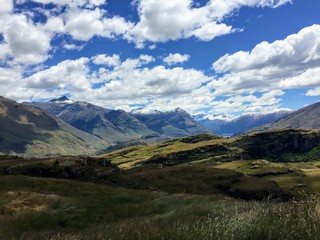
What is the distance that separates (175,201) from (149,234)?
22742 millimetres

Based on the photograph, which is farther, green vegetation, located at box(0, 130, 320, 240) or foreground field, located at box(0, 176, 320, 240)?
green vegetation, located at box(0, 130, 320, 240)

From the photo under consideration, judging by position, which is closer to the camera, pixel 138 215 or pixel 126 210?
pixel 138 215

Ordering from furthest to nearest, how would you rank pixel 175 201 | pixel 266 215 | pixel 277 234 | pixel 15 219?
pixel 175 201, pixel 15 219, pixel 266 215, pixel 277 234

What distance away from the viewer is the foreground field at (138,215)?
26.2ft

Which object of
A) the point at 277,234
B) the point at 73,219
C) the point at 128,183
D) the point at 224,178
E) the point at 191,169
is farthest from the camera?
the point at 191,169

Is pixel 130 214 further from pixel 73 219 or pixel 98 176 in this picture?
pixel 98 176

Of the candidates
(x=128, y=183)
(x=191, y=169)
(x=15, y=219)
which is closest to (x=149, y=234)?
(x=15, y=219)

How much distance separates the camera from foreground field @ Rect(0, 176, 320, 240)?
26.2ft

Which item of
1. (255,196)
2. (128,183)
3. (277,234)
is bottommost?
(255,196)

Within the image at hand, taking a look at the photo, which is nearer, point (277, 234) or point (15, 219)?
point (277, 234)

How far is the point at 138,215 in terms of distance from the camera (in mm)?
27094

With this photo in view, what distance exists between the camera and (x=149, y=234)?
806cm

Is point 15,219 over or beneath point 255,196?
over

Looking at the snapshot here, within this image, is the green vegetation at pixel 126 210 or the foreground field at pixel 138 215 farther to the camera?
the green vegetation at pixel 126 210
